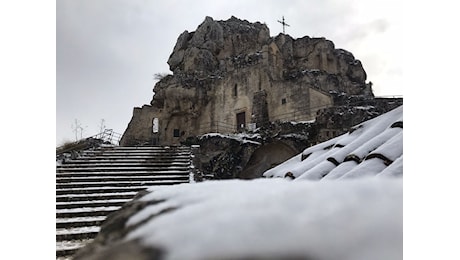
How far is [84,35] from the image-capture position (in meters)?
2.26

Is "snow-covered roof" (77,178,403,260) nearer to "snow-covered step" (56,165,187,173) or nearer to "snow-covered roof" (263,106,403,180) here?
"snow-covered roof" (263,106,403,180)

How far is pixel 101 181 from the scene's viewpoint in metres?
4.34

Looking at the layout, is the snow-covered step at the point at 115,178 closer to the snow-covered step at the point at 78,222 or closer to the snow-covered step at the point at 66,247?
the snow-covered step at the point at 78,222

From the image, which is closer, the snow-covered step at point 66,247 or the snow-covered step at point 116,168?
the snow-covered step at point 66,247

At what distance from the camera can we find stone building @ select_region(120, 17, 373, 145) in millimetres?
11070

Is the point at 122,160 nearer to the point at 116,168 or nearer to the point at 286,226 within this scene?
the point at 116,168

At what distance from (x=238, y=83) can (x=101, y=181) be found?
8.25m

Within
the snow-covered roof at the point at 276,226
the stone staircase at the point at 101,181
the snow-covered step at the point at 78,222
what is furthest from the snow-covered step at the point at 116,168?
the snow-covered roof at the point at 276,226

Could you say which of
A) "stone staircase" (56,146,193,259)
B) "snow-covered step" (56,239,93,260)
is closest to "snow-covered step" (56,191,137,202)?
"stone staircase" (56,146,193,259)

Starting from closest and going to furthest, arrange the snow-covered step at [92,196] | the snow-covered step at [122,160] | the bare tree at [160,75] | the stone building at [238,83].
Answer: the snow-covered step at [92,196] < the snow-covered step at [122,160] < the stone building at [238,83] < the bare tree at [160,75]

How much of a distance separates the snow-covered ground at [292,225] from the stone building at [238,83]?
9790mm

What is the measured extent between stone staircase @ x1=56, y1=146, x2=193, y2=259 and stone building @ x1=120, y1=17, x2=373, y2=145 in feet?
16.4

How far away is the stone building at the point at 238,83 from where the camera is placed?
1107 centimetres
